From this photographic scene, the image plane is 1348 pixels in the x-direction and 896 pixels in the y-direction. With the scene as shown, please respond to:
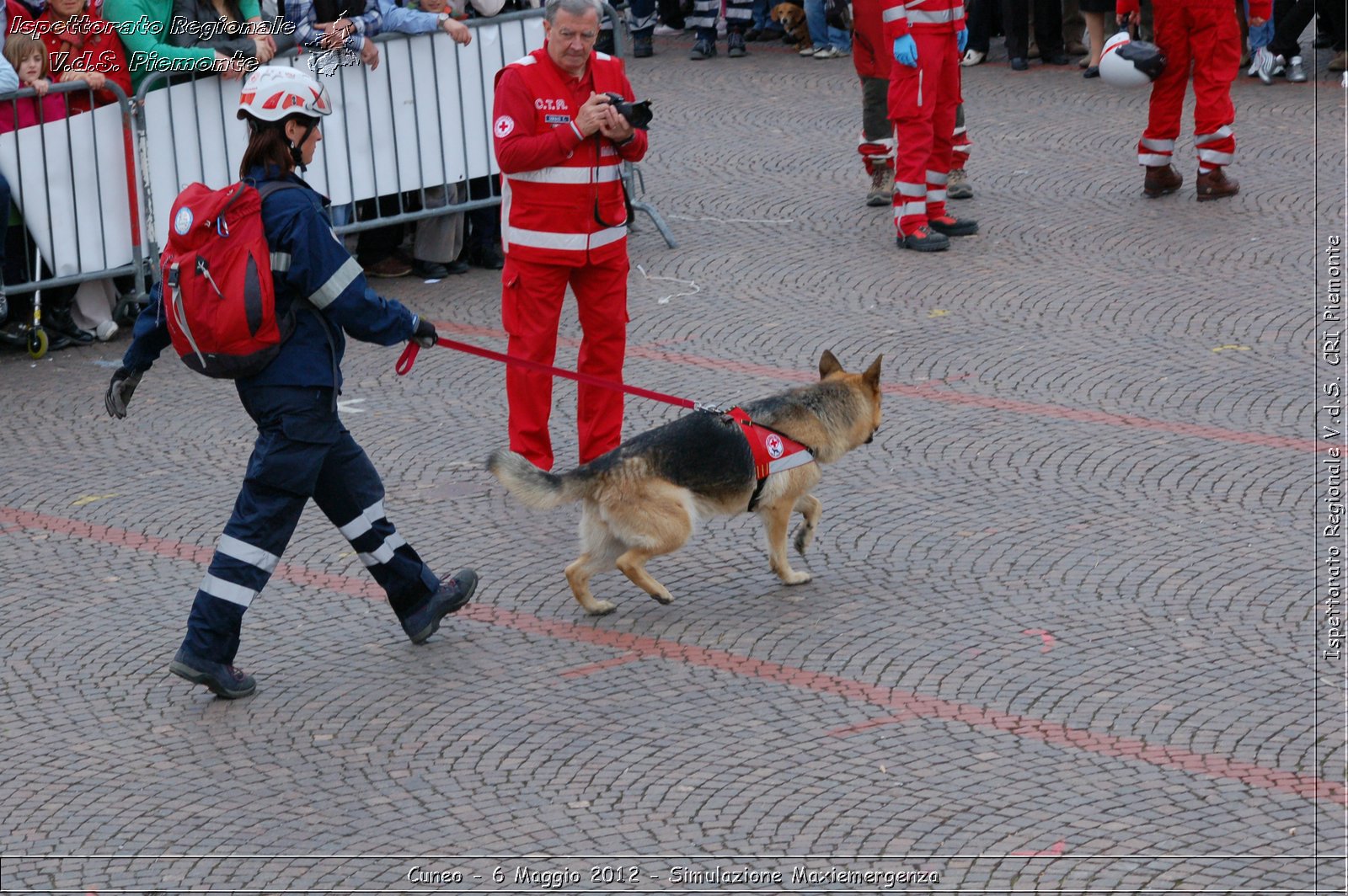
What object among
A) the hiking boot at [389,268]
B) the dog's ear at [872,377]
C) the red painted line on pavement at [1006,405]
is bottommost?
the red painted line on pavement at [1006,405]

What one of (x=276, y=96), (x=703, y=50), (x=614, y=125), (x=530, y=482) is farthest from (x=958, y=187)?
(x=276, y=96)

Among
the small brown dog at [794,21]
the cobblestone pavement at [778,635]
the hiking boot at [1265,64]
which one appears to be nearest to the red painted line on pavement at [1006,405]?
the cobblestone pavement at [778,635]

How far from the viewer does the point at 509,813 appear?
15.9ft

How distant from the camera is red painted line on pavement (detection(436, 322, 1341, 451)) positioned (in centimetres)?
750

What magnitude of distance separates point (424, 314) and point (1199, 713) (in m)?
6.01

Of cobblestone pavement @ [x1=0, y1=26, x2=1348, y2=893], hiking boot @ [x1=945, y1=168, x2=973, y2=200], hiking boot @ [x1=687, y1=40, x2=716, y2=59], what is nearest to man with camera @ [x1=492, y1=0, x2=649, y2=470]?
cobblestone pavement @ [x1=0, y1=26, x2=1348, y2=893]

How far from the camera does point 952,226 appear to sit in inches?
429

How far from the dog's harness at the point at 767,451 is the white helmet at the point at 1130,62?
614cm

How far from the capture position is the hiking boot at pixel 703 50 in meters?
17.0

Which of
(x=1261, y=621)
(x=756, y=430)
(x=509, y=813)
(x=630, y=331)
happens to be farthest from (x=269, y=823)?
(x=630, y=331)

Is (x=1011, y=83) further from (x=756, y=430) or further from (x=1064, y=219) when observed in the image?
(x=756, y=430)

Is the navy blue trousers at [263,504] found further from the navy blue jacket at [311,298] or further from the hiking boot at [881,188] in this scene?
the hiking boot at [881,188]

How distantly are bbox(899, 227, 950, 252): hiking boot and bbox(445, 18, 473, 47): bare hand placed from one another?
305cm

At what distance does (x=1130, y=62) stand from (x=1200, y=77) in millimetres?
465
